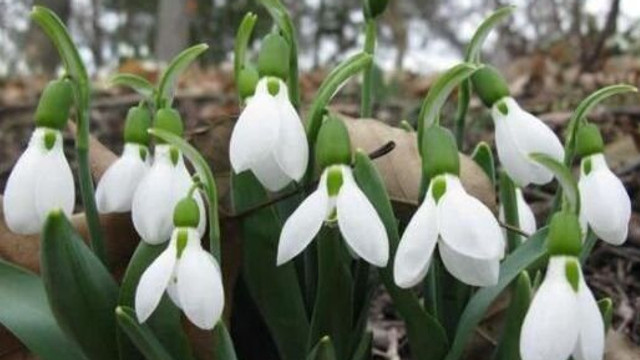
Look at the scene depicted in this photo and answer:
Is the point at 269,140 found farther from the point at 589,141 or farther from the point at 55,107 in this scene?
the point at 589,141

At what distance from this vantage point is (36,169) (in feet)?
3.66

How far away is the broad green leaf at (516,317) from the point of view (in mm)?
1104

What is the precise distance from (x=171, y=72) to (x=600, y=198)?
1.57ft

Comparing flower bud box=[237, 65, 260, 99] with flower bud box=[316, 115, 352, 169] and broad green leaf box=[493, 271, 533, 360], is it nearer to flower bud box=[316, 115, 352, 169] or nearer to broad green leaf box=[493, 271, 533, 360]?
flower bud box=[316, 115, 352, 169]

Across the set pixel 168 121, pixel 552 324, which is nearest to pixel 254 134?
pixel 168 121

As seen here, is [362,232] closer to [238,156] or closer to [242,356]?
[238,156]

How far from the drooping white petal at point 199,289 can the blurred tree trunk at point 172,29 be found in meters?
8.30

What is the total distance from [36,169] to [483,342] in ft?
2.07

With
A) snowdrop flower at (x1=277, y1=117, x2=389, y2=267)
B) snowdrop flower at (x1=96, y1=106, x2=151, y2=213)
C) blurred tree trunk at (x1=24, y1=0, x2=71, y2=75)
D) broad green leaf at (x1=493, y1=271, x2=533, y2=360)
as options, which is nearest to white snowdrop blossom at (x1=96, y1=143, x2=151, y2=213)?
snowdrop flower at (x1=96, y1=106, x2=151, y2=213)

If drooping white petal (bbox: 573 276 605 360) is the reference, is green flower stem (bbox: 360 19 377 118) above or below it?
above

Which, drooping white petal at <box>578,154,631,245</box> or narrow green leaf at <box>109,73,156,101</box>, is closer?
drooping white petal at <box>578,154,631,245</box>

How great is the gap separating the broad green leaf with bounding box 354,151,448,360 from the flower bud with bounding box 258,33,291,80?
0.40 ft

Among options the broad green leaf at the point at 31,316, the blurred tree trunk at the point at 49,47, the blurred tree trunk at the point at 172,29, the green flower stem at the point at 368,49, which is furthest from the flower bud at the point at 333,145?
the blurred tree trunk at the point at 172,29

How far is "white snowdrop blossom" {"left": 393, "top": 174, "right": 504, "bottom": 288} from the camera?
0.98 metres
